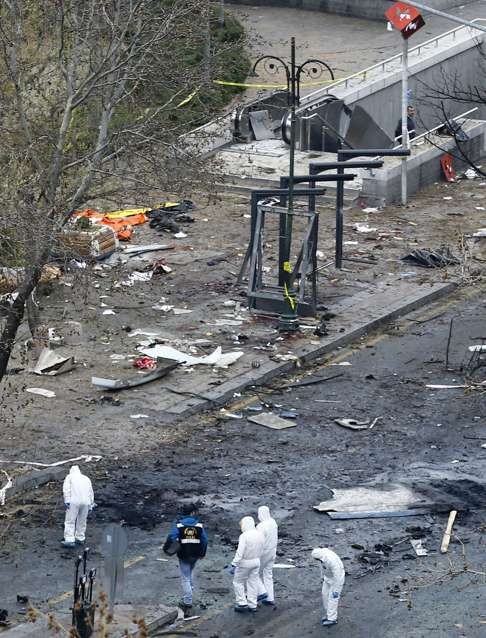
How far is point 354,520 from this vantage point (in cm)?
1808

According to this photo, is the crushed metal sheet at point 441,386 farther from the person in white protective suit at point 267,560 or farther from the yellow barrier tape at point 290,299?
the person in white protective suit at point 267,560

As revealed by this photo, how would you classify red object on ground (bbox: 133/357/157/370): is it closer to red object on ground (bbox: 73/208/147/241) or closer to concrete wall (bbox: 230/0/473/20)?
red object on ground (bbox: 73/208/147/241)

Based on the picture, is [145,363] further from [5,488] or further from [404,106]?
[404,106]

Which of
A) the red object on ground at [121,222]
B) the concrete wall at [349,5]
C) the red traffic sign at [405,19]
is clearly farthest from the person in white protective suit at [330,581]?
the concrete wall at [349,5]

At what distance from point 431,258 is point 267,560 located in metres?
14.2

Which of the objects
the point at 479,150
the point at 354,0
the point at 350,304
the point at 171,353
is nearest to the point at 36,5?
the point at 171,353

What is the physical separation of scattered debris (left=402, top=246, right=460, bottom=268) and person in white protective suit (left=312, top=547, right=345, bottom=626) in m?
14.3

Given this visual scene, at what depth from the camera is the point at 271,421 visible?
21406 millimetres

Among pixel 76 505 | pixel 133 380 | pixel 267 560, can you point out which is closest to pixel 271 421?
pixel 133 380

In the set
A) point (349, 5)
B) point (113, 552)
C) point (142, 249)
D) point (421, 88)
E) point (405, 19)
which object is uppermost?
point (405, 19)

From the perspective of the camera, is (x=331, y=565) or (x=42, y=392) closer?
(x=331, y=565)

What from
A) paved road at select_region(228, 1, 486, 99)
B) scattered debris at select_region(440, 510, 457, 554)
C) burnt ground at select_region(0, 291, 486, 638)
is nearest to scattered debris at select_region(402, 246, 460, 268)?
burnt ground at select_region(0, 291, 486, 638)

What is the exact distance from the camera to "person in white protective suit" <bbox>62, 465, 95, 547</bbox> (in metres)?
16.9

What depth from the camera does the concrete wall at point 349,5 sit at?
4316 centimetres
